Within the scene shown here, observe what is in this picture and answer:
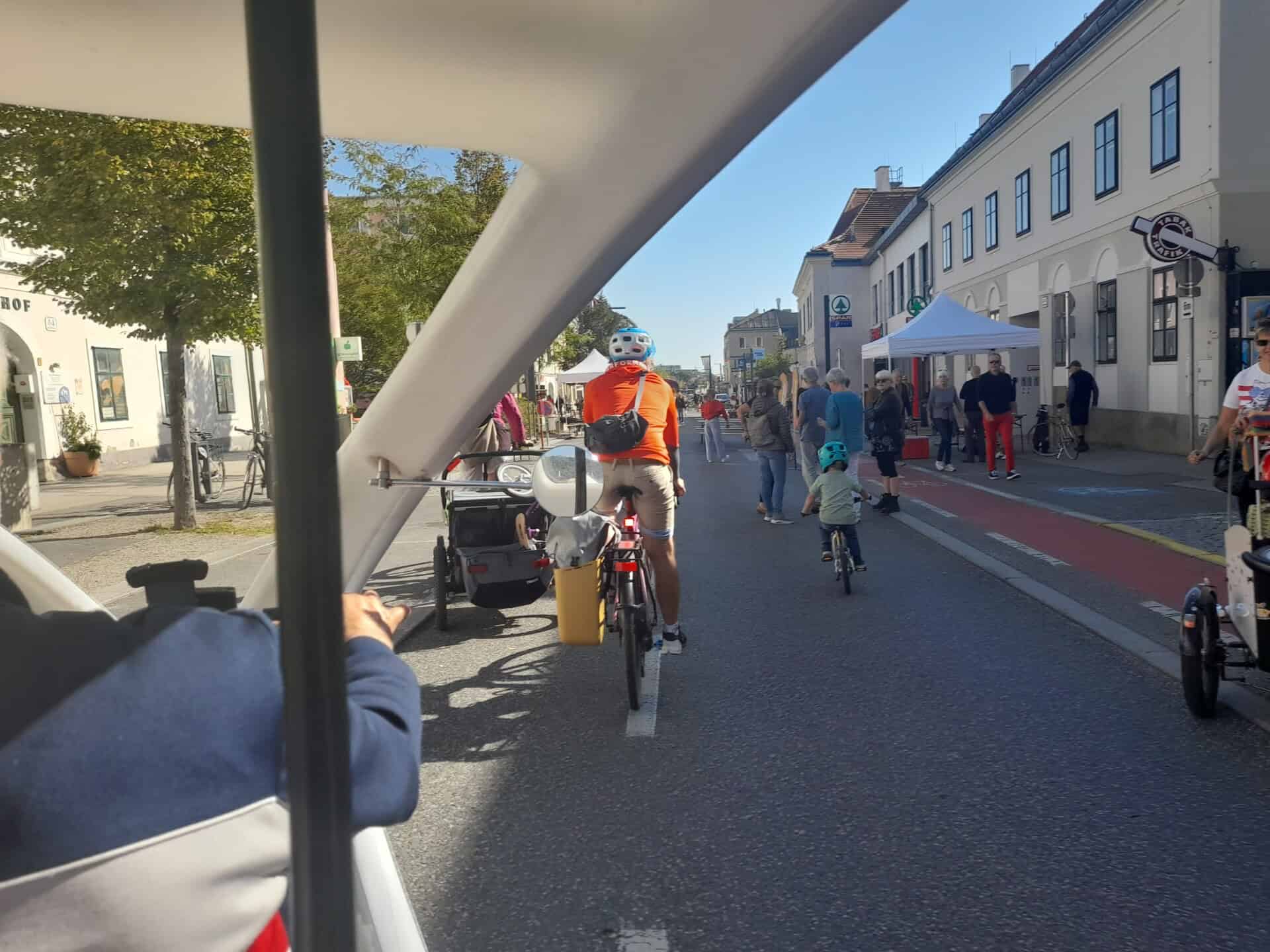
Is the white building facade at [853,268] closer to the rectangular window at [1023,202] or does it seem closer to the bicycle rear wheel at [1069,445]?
the rectangular window at [1023,202]

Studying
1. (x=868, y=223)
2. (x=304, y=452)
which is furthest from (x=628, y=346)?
(x=868, y=223)

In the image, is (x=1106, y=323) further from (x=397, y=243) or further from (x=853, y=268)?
(x=853, y=268)

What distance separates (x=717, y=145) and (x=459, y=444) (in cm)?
80

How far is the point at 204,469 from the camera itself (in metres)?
15.9

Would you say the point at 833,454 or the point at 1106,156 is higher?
the point at 1106,156

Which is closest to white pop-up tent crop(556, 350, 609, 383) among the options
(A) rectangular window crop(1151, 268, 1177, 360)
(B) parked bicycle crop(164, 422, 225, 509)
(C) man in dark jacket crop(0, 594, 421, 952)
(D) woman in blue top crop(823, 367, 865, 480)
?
(B) parked bicycle crop(164, 422, 225, 509)

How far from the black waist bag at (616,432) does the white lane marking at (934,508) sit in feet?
24.4

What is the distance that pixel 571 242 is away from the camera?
1467mm

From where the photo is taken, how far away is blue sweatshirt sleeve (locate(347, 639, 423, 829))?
3.56 ft

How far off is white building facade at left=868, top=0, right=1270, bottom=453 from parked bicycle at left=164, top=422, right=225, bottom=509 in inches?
587

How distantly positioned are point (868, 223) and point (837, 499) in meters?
57.7

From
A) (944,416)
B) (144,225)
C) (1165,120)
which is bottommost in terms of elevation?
(944,416)

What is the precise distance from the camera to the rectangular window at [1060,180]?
23.2 metres

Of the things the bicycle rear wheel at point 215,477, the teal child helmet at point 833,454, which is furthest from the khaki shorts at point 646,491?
the bicycle rear wheel at point 215,477
